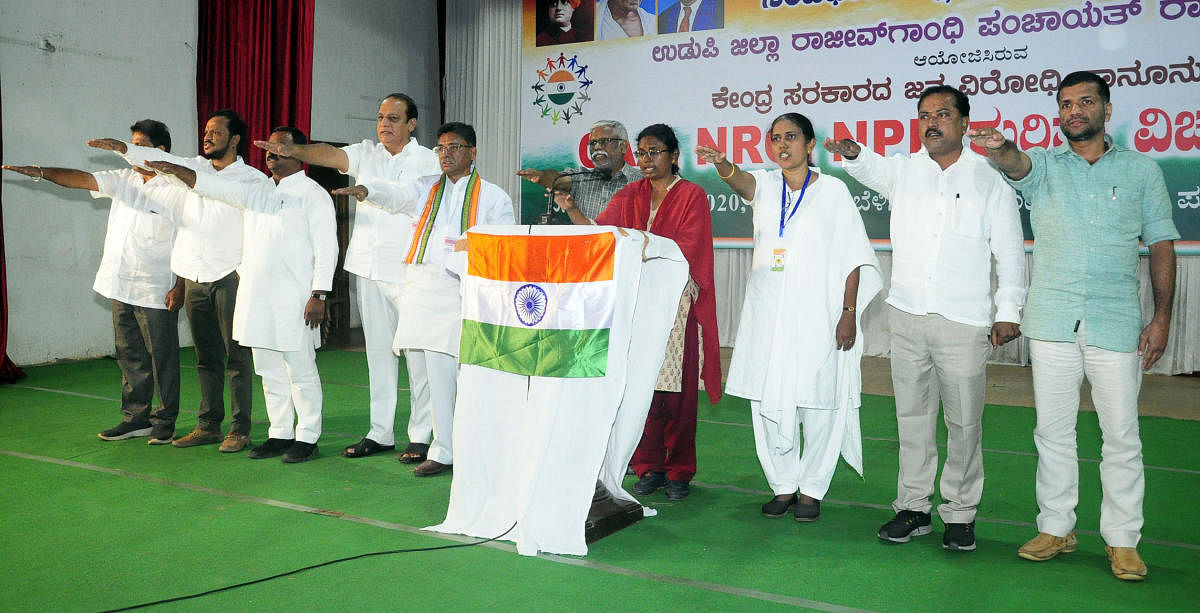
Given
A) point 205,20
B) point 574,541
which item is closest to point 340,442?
point 574,541

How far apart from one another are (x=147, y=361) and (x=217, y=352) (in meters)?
0.55

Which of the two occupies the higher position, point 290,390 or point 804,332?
point 804,332

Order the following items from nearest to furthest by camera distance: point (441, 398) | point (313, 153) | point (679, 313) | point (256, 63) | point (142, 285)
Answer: point (679, 313) → point (313, 153) → point (441, 398) → point (142, 285) → point (256, 63)

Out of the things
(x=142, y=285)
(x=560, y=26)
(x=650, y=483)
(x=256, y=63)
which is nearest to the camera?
(x=650, y=483)

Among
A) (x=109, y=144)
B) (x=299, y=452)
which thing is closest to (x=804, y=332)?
(x=299, y=452)

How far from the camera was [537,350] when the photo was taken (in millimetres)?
3449

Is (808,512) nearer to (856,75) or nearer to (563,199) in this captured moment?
(563,199)

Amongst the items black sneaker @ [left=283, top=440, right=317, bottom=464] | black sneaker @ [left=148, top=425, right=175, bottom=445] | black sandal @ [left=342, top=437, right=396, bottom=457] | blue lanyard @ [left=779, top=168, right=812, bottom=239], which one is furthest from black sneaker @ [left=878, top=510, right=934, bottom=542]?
black sneaker @ [left=148, top=425, right=175, bottom=445]

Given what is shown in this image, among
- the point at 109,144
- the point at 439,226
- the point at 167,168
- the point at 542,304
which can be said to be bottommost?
the point at 542,304

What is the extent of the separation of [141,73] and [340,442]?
16.2 feet

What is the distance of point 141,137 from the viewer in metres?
5.20

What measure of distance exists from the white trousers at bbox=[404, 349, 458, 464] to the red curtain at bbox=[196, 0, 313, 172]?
5.12 m

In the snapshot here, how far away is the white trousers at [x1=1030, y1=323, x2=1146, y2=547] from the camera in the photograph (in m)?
3.19

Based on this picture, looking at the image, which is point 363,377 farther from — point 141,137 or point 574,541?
point 574,541
